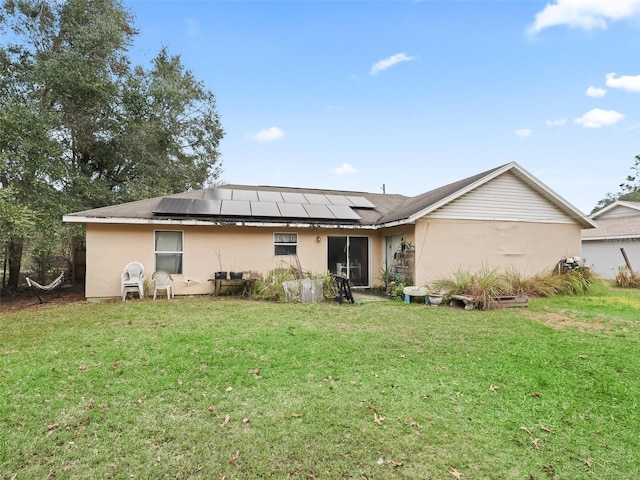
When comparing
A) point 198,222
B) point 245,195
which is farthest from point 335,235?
point 198,222

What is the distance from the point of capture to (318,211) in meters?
11.5

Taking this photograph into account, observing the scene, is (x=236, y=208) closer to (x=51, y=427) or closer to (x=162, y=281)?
(x=162, y=281)

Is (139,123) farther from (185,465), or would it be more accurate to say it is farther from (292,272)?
(185,465)

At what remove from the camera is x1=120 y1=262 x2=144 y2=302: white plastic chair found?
902 centimetres

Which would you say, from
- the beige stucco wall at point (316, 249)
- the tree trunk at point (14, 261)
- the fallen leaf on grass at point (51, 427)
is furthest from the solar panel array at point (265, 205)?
the fallen leaf on grass at point (51, 427)

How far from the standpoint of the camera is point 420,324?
648 centimetres

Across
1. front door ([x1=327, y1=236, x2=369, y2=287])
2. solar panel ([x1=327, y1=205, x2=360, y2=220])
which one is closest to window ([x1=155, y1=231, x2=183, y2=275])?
front door ([x1=327, y1=236, x2=369, y2=287])

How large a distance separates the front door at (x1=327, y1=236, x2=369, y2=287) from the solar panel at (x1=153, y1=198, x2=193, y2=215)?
484cm

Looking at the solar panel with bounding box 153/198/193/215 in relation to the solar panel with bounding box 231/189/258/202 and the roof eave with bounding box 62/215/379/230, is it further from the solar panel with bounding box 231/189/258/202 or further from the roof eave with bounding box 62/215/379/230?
the solar panel with bounding box 231/189/258/202

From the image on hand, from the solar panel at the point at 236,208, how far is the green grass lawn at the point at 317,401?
15.1ft

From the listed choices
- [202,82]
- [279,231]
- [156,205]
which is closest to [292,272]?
[279,231]

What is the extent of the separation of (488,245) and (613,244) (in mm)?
10673

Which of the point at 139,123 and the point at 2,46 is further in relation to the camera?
the point at 139,123

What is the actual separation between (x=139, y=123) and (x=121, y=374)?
12.5 meters
